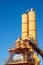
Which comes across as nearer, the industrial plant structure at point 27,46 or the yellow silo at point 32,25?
the industrial plant structure at point 27,46

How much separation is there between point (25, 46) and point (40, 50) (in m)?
3.71

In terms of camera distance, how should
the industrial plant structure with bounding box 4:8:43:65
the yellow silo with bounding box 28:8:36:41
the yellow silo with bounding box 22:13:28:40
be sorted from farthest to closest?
1. the yellow silo with bounding box 22:13:28:40
2. the yellow silo with bounding box 28:8:36:41
3. the industrial plant structure with bounding box 4:8:43:65

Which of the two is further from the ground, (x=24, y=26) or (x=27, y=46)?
(x=24, y=26)

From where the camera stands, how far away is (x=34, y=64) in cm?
6016

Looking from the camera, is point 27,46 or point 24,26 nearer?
point 27,46

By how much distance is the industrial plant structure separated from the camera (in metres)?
60.5

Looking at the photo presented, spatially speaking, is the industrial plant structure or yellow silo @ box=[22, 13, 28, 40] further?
yellow silo @ box=[22, 13, 28, 40]

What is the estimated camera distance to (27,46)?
2459 inches

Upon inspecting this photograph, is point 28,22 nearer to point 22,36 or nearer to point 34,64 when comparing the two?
point 22,36

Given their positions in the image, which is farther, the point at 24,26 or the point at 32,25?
the point at 24,26

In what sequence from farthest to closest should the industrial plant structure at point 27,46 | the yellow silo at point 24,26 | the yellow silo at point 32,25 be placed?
the yellow silo at point 24,26, the yellow silo at point 32,25, the industrial plant structure at point 27,46

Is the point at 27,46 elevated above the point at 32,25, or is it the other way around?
the point at 32,25

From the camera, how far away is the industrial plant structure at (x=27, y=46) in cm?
6053

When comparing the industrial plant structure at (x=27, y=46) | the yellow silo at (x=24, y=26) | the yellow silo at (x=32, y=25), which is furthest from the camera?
the yellow silo at (x=24, y=26)
